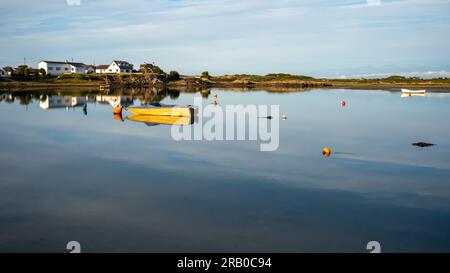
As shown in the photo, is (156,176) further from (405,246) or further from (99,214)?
(405,246)

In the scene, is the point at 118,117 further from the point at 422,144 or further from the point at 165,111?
the point at 422,144

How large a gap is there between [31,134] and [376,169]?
2547 cm

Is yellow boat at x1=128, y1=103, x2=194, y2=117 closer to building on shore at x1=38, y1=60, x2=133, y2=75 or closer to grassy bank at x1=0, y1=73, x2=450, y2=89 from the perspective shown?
grassy bank at x1=0, y1=73, x2=450, y2=89

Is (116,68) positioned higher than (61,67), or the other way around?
(61,67)

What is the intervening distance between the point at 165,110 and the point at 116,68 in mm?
109113

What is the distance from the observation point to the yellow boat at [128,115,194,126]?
37653 millimetres

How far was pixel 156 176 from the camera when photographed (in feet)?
61.0

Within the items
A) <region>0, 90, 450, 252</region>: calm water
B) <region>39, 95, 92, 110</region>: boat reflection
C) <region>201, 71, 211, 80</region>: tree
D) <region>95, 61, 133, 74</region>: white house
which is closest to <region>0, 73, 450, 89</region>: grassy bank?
<region>201, 71, 211, 80</region>: tree

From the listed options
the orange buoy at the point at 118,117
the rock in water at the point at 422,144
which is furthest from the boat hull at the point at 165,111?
the rock in water at the point at 422,144

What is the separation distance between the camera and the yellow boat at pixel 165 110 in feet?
124

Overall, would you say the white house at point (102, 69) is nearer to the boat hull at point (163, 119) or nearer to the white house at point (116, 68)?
the white house at point (116, 68)

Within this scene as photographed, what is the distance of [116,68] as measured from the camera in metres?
141

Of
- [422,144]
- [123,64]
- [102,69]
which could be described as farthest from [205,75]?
[422,144]

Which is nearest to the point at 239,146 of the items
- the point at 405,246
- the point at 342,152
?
the point at 342,152
